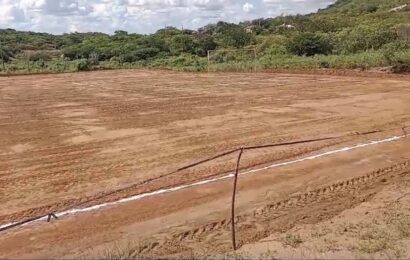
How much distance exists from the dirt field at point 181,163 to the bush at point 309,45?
715 inches

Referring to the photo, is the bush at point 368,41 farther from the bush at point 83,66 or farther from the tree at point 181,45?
the tree at point 181,45

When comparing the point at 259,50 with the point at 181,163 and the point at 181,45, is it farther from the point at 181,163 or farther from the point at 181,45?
the point at 181,163

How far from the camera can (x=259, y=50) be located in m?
45.6

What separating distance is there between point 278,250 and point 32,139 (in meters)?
8.64

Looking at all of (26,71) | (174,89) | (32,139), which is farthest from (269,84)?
(26,71)

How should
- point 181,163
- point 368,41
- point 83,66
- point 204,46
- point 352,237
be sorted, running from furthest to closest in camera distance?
point 204,46 < point 83,66 < point 368,41 < point 181,163 < point 352,237

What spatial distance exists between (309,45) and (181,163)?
30.2 m

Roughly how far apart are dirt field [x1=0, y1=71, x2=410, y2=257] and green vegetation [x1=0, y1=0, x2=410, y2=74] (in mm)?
12027

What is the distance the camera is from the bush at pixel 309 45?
38562mm

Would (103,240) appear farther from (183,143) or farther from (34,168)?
(183,143)

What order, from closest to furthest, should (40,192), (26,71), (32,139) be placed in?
(40,192) < (32,139) < (26,71)

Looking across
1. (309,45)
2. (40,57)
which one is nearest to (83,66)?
(40,57)

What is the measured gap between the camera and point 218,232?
267 inches

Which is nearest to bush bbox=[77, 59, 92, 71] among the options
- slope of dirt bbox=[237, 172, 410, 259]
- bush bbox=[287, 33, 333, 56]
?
bush bbox=[287, 33, 333, 56]
